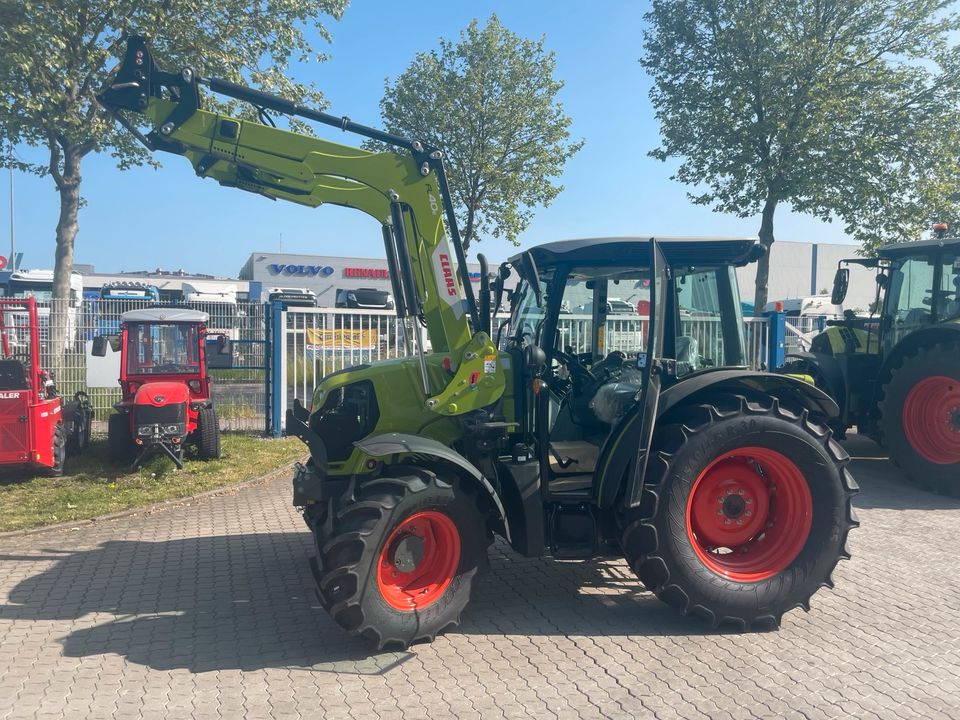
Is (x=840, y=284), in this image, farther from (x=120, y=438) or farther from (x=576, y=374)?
(x=120, y=438)

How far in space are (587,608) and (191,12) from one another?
1010 centimetres

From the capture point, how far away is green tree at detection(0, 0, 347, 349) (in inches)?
376

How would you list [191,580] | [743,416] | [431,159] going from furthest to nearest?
[191,580], [431,159], [743,416]

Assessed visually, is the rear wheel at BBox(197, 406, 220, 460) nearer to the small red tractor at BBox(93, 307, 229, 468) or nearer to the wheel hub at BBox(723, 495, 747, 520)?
the small red tractor at BBox(93, 307, 229, 468)

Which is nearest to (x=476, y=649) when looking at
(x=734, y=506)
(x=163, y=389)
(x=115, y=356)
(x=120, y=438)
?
(x=734, y=506)

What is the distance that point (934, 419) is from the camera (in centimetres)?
805

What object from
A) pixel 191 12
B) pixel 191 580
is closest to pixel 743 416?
pixel 191 580

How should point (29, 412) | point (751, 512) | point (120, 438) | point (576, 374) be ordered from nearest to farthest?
point (751, 512) < point (576, 374) < point (29, 412) < point (120, 438)

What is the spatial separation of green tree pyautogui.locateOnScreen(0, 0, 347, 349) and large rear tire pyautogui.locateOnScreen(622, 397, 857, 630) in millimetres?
9306

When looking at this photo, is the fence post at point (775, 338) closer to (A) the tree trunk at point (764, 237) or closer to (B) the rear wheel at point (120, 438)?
(A) the tree trunk at point (764, 237)

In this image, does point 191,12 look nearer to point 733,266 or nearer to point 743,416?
point 733,266

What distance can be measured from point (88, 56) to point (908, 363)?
37.6ft

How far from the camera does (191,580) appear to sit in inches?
207

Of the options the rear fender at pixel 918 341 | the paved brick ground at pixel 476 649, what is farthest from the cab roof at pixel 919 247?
the paved brick ground at pixel 476 649
